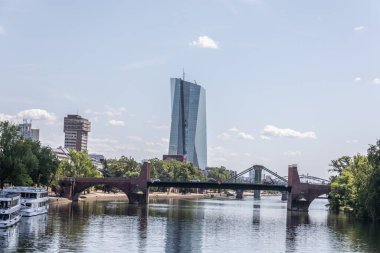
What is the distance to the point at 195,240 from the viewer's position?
251ft

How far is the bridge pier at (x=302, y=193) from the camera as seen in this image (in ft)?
522

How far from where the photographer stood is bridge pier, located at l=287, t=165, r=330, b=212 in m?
159

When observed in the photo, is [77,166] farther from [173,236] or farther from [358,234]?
[358,234]

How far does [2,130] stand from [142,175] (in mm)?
59749

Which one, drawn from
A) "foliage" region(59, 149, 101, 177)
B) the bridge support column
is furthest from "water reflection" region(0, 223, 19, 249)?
"foliage" region(59, 149, 101, 177)

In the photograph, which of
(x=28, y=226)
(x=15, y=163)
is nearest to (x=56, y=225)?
(x=28, y=226)

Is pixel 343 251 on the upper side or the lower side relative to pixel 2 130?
lower

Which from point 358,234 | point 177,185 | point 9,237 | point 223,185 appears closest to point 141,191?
point 177,185

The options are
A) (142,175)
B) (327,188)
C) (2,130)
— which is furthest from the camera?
(142,175)

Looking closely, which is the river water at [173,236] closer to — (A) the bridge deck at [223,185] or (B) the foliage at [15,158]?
(B) the foliage at [15,158]

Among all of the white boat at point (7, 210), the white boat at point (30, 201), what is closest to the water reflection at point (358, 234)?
the white boat at point (7, 210)

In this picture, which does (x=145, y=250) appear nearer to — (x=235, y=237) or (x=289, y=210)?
(x=235, y=237)

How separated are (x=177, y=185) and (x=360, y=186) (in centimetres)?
5647

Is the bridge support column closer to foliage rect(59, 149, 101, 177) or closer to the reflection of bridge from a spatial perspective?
the reflection of bridge
